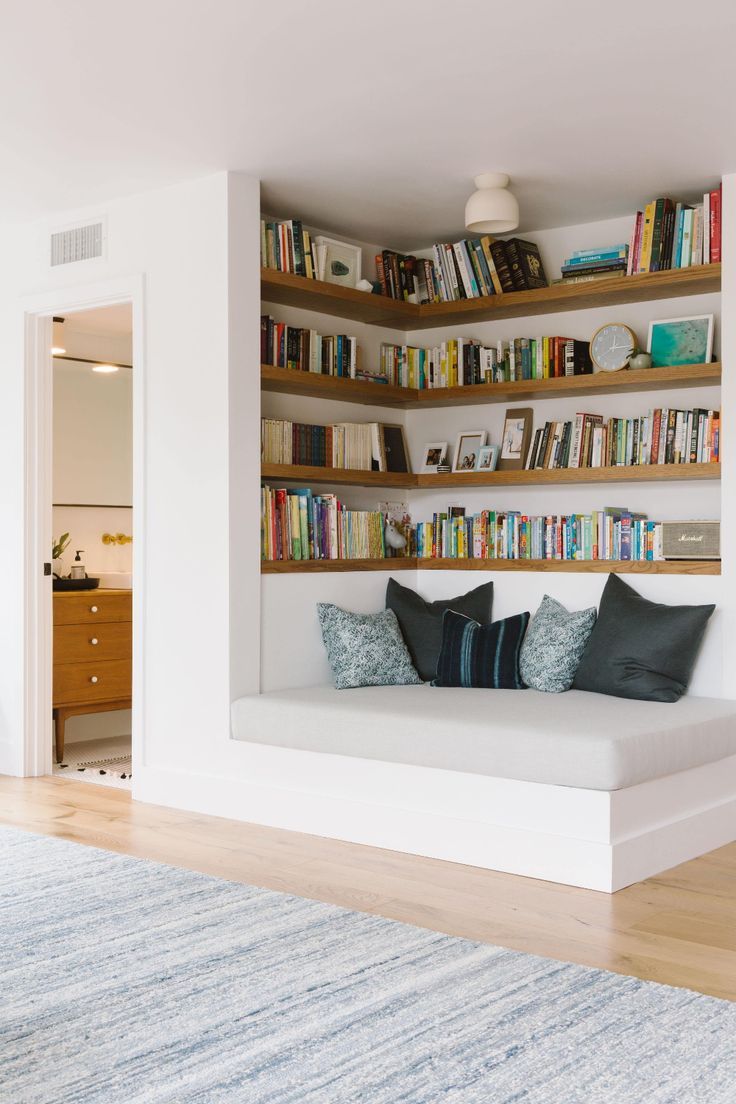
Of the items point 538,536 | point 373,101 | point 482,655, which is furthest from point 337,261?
point 482,655

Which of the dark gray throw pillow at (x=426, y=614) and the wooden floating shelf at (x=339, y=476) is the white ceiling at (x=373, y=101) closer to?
the wooden floating shelf at (x=339, y=476)

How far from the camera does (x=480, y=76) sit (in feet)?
12.5

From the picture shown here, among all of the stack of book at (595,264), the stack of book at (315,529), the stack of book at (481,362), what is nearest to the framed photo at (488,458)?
the stack of book at (481,362)

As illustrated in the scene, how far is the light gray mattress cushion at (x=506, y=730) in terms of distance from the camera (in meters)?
3.81

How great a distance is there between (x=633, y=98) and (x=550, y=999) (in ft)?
9.48

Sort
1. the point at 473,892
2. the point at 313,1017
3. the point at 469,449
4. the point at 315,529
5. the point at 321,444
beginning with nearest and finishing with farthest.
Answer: the point at 313,1017
the point at 473,892
the point at 315,529
the point at 321,444
the point at 469,449

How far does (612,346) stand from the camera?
16.9 feet

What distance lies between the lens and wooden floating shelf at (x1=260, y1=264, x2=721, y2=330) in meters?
4.91

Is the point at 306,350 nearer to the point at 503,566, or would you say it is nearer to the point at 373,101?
the point at 503,566

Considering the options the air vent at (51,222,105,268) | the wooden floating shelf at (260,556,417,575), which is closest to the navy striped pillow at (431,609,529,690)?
the wooden floating shelf at (260,556,417,575)

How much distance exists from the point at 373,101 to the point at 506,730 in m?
2.18

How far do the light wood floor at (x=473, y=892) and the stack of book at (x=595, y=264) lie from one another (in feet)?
8.15

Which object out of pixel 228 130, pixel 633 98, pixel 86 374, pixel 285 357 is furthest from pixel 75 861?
pixel 86 374

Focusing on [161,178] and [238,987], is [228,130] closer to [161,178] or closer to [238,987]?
[161,178]
